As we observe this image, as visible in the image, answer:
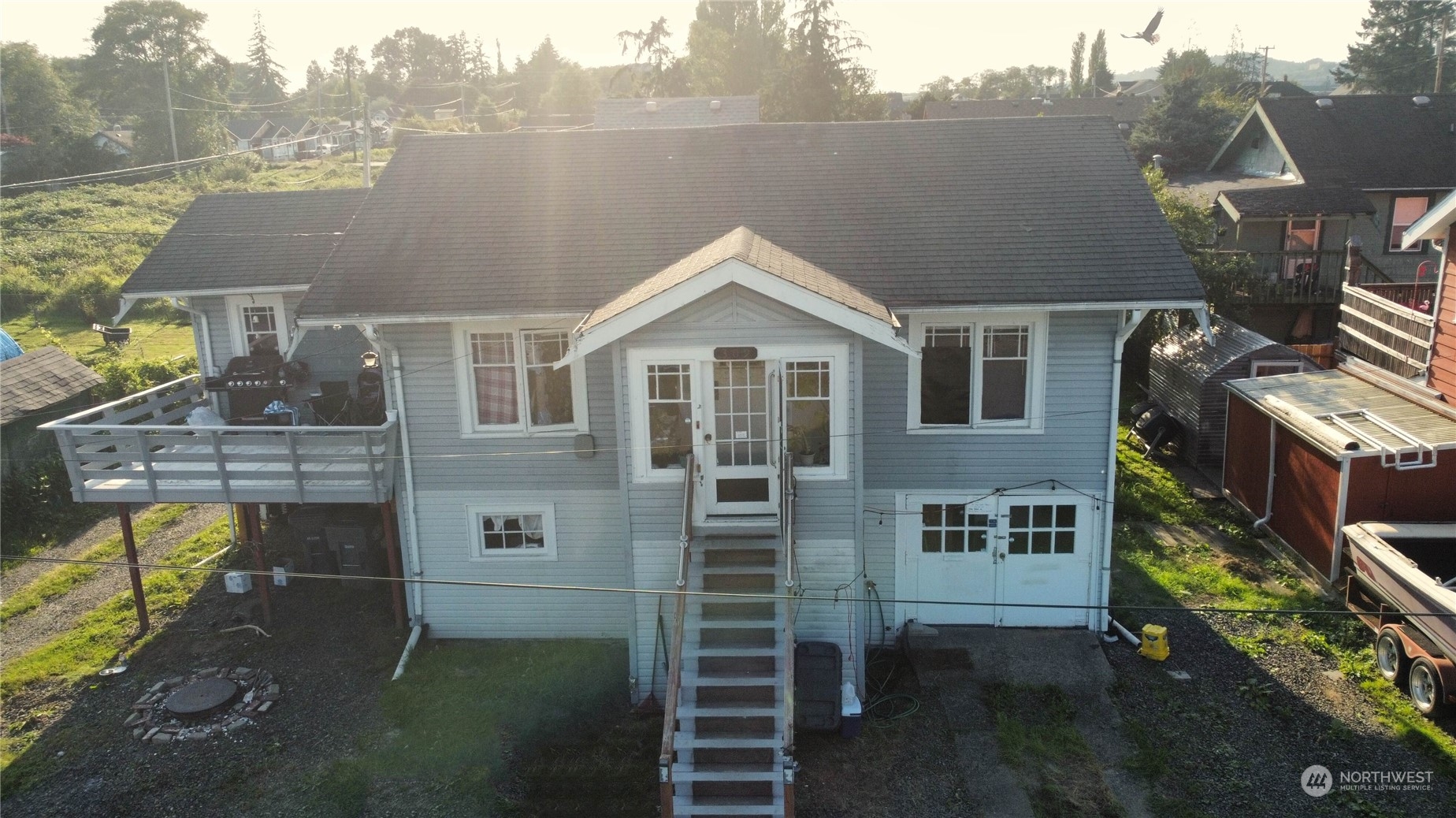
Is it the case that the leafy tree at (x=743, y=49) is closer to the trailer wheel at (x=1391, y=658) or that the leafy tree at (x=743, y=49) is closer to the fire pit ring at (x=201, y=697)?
the trailer wheel at (x=1391, y=658)

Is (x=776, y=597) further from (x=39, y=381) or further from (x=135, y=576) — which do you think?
(x=39, y=381)

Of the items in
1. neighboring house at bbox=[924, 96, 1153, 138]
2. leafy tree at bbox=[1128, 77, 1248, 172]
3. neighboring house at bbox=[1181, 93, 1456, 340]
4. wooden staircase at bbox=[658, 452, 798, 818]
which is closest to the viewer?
wooden staircase at bbox=[658, 452, 798, 818]

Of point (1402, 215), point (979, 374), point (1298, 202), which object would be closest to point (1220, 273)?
point (1298, 202)

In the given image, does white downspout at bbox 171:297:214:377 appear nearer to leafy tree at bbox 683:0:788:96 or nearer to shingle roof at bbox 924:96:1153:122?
leafy tree at bbox 683:0:788:96

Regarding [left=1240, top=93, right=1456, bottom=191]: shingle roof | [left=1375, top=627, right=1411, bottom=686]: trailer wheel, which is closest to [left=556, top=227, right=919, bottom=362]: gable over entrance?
[left=1375, top=627, right=1411, bottom=686]: trailer wheel

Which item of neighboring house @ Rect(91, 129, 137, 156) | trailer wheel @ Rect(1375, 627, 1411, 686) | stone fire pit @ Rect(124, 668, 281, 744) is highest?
neighboring house @ Rect(91, 129, 137, 156)

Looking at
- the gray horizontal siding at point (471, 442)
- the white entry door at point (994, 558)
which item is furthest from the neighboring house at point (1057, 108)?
the gray horizontal siding at point (471, 442)
